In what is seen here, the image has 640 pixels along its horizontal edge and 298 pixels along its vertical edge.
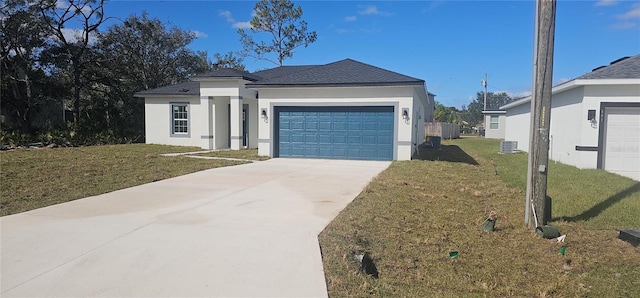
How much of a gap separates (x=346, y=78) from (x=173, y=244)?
427 inches

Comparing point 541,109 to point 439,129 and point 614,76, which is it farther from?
point 439,129

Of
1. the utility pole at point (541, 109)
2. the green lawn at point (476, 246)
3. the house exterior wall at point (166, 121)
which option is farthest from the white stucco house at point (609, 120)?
the house exterior wall at point (166, 121)

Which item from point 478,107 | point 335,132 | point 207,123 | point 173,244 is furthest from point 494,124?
point 478,107

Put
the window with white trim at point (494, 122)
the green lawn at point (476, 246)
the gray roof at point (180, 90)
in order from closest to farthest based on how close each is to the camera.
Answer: the green lawn at point (476, 246)
the gray roof at point (180, 90)
the window with white trim at point (494, 122)

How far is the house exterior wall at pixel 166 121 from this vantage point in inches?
787

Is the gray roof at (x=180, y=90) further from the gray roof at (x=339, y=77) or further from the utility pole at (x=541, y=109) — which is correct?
the utility pole at (x=541, y=109)

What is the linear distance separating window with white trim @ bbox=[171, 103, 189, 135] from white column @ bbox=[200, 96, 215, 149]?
6.79 ft

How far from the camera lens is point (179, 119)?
67.4 feet

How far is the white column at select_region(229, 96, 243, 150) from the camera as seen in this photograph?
17.5 meters

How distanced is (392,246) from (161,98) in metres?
18.9

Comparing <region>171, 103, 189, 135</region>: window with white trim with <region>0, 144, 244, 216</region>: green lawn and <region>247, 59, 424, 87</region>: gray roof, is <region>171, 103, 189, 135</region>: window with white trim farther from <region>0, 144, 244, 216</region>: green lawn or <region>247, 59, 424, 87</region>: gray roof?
<region>0, 144, 244, 216</region>: green lawn

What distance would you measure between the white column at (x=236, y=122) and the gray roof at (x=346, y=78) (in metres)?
2.61

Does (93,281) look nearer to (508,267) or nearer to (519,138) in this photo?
(508,267)

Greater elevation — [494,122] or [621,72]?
[621,72]
